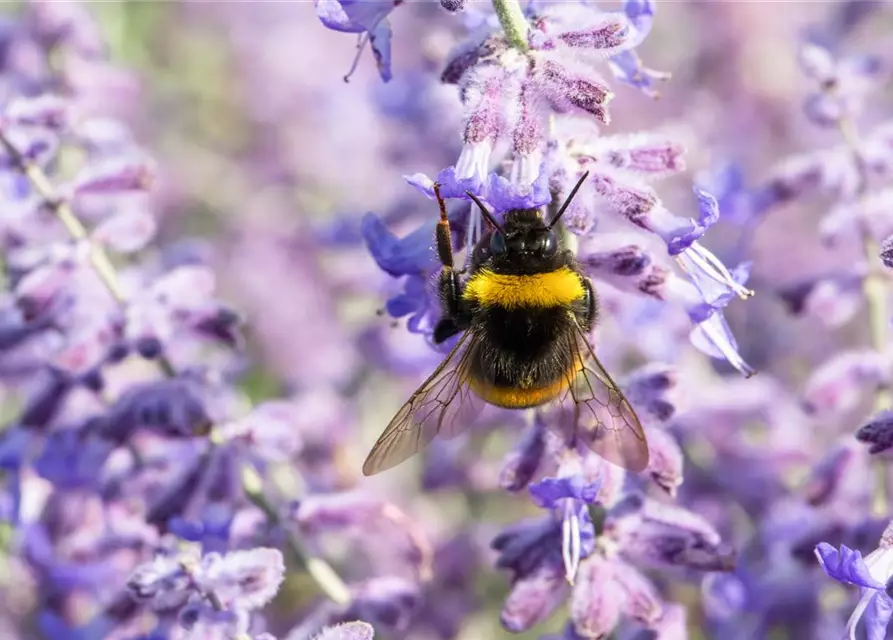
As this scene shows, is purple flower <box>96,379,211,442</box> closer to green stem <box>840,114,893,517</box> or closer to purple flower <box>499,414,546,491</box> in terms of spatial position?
purple flower <box>499,414,546,491</box>

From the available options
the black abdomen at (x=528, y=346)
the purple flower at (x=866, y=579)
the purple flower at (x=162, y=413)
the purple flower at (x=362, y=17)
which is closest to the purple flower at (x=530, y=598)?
the black abdomen at (x=528, y=346)

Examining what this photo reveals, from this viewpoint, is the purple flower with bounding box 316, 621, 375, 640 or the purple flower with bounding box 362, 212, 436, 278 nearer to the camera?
the purple flower with bounding box 316, 621, 375, 640

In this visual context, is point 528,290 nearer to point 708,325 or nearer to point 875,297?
point 708,325

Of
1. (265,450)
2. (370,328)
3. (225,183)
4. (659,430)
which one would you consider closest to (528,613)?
(659,430)

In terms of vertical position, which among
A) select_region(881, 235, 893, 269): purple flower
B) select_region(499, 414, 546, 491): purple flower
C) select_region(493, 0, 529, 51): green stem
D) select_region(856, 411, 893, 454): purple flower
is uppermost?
select_region(493, 0, 529, 51): green stem

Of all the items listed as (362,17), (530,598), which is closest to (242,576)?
(530,598)

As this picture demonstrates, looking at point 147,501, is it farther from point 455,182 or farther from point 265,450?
point 455,182

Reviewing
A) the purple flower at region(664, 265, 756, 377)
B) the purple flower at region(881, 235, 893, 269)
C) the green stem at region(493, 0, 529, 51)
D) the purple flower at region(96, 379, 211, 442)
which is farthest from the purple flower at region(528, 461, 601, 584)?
the purple flower at region(96, 379, 211, 442)
